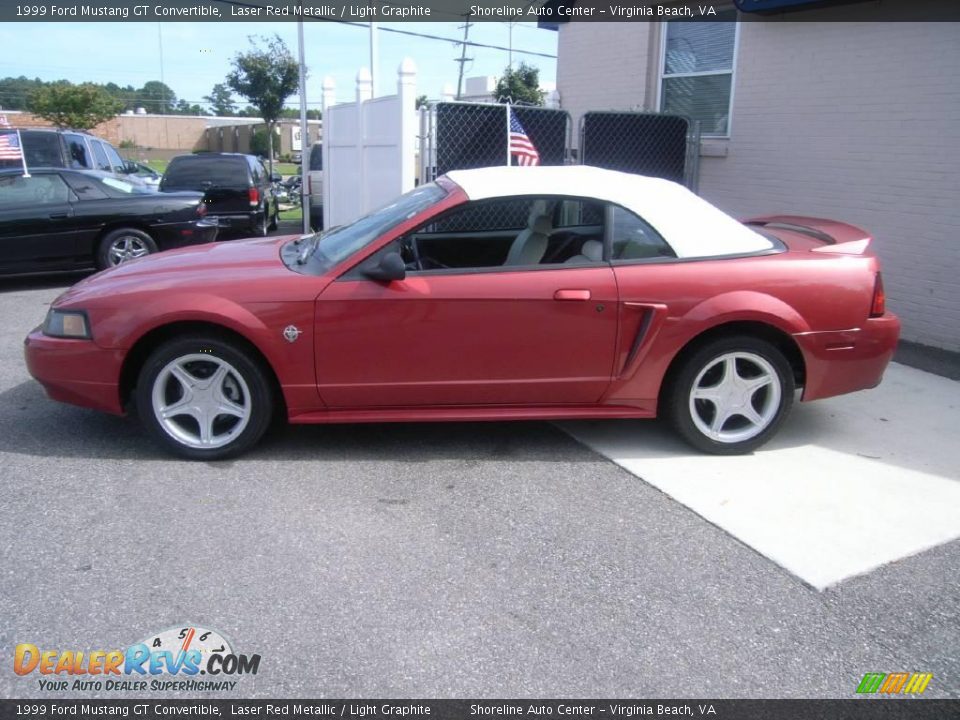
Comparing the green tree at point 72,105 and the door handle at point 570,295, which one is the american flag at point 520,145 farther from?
the green tree at point 72,105

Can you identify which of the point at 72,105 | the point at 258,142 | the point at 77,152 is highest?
the point at 72,105

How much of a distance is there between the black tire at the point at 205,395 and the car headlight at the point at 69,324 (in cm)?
37

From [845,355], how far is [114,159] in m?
13.3

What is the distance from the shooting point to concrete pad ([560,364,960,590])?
3.49 meters

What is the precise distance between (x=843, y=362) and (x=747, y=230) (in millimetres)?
912

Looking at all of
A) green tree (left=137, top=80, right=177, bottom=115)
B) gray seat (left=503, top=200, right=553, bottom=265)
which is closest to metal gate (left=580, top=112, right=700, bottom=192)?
gray seat (left=503, top=200, right=553, bottom=265)

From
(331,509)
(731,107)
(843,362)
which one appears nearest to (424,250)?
(331,509)

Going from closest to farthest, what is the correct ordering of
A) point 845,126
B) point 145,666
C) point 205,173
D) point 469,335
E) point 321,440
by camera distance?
point 145,666
point 469,335
point 321,440
point 845,126
point 205,173

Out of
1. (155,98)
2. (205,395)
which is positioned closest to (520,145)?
(205,395)

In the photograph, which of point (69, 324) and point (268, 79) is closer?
point (69, 324)

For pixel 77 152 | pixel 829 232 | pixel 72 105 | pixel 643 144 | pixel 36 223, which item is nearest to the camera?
pixel 829 232

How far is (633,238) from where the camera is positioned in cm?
436

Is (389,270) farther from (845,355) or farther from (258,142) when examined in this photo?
(258,142)

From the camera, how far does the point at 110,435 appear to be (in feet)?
14.9
